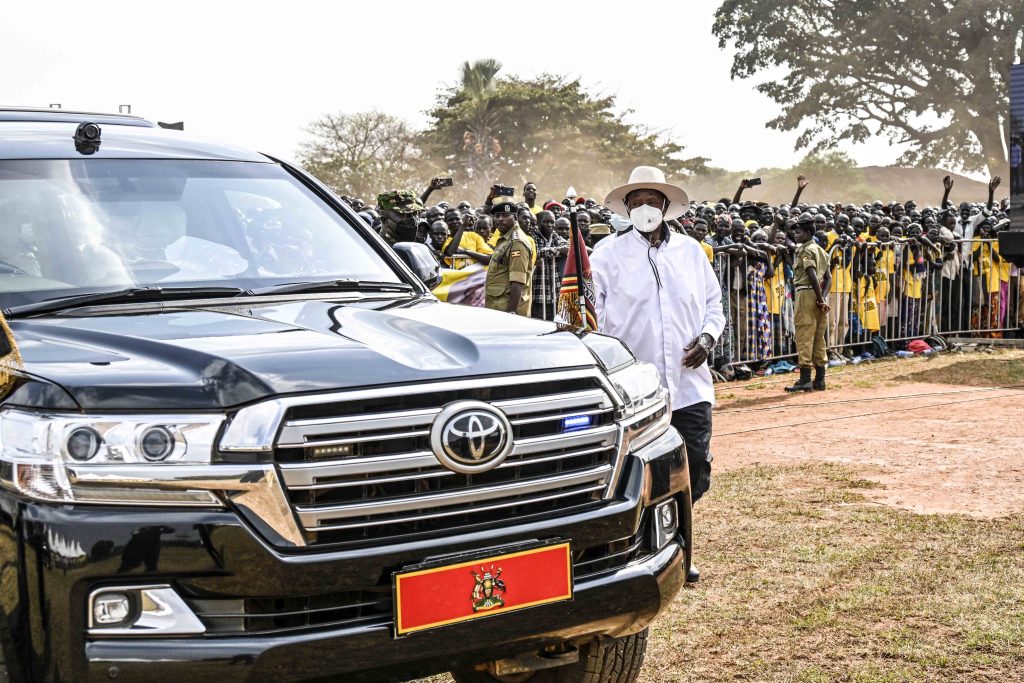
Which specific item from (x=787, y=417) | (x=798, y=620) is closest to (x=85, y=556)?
(x=798, y=620)

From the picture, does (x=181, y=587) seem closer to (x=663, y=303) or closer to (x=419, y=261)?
(x=419, y=261)

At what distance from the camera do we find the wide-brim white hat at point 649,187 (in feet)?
18.4

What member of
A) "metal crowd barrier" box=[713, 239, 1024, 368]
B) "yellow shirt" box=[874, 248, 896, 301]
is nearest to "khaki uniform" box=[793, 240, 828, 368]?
"metal crowd barrier" box=[713, 239, 1024, 368]

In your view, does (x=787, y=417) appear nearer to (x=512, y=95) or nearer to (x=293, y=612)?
(x=293, y=612)

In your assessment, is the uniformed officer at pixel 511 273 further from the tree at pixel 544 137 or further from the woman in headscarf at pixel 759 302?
the tree at pixel 544 137

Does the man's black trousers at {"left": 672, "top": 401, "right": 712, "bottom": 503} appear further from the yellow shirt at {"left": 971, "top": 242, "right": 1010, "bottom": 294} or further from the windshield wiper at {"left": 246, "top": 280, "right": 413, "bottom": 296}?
the yellow shirt at {"left": 971, "top": 242, "right": 1010, "bottom": 294}

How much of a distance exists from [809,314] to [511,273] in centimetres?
389

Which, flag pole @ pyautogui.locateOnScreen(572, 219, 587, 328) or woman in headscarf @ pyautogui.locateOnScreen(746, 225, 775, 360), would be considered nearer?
flag pole @ pyautogui.locateOnScreen(572, 219, 587, 328)

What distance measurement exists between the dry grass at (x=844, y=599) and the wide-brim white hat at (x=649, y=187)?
5.84 ft

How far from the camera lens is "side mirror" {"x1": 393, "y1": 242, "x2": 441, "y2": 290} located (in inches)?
172

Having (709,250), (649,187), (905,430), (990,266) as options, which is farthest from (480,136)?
(649,187)

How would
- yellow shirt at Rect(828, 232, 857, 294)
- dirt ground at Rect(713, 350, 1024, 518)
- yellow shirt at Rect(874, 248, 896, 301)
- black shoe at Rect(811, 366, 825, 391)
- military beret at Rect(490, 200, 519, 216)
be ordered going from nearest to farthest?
dirt ground at Rect(713, 350, 1024, 518), military beret at Rect(490, 200, 519, 216), black shoe at Rect(811, 366, 825, 391), yellow shirt at Rect(828, 232, 857, 294), yellow shirt at Rect(874, 248, 896, 301)

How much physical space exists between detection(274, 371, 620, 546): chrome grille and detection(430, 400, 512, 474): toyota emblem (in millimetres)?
24

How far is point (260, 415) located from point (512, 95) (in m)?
61.5
